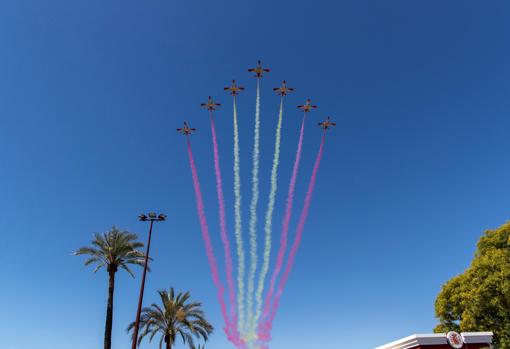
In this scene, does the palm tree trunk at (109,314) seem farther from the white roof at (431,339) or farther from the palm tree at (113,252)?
the white roof at (431,339)

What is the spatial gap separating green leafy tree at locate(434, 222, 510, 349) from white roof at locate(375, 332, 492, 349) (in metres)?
6.43

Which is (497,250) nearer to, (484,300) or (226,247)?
Result: (484,300)

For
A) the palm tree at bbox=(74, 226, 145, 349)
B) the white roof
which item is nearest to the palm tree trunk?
Result: the palm tree at bbox=(74, 226, 145, 349)

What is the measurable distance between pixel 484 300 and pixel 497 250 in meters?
4.35

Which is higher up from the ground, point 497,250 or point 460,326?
point 497,250

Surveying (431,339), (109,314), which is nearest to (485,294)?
(431,339)

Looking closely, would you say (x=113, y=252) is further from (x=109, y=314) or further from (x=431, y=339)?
(x=431, y=339)

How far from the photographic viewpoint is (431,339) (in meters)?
24.9

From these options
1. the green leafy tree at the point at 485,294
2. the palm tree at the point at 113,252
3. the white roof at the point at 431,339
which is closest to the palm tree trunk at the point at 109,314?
the palm tree at the point at 113,252

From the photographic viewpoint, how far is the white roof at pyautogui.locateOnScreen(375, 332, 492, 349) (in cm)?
2461

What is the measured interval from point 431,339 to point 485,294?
10.8 meters

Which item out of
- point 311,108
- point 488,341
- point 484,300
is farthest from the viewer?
point 311,108

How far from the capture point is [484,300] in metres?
32.6

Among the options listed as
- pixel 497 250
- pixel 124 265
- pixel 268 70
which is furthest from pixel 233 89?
pixel 497 250
